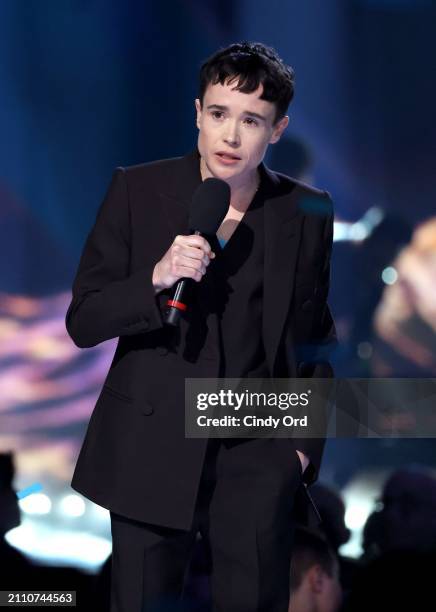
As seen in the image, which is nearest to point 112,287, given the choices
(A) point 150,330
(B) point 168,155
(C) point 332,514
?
(A) point 150,330

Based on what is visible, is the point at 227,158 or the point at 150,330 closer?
the point at 150,330

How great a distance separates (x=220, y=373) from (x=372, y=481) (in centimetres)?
178

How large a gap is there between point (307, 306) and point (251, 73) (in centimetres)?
51

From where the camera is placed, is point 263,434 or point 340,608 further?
point 340,608

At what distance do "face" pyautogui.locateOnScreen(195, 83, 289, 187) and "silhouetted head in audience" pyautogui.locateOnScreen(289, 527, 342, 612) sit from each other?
3.54ft

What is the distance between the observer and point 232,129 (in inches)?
80.4

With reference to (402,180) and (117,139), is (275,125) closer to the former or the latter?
(117,139)

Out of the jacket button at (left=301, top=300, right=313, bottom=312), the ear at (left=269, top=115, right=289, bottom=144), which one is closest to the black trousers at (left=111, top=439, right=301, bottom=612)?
the jacket button at (left=301, top=300, right=313, bottom=312)

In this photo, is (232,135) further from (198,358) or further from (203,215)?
(198,358)

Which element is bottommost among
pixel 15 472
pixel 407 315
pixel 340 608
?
pixel 340 608

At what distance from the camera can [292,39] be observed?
3.62 meters

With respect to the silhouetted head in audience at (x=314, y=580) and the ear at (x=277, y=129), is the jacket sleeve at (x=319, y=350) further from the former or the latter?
the silhouetted head in audience at (x=314, y=580)

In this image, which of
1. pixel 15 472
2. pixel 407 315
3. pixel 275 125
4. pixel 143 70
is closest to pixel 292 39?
pixel 143 70

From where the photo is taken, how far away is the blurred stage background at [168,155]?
11.2ft
